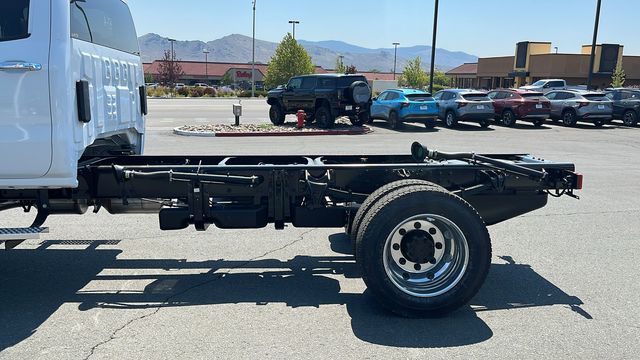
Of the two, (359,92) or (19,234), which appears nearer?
(19,234)

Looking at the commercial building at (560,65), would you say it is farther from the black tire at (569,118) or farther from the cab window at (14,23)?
the cab window at (14,23)

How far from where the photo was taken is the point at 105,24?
15.5ft

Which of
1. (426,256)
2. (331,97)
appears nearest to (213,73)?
(331,97)

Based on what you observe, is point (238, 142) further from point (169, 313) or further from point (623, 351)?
point (623, 351)

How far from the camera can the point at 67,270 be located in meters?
5.03

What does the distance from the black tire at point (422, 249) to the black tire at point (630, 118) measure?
2307 centimetres

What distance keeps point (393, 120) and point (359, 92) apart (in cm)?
196

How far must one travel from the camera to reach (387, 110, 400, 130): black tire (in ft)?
67.6

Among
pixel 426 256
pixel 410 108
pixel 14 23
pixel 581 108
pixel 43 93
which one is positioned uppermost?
pixel 14 23

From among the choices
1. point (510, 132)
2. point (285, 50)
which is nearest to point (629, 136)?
point (510, 132)

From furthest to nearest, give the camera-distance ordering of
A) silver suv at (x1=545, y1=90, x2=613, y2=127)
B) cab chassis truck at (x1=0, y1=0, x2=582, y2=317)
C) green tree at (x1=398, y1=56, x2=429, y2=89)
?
green tree at (x1=398, y1=56, x2=429, y2=89) < silver suv at (x1=545, y1=90, x2=613, y2=127) < cab chassis truck at (x1=0, y1=0, x2=582, y2=317)

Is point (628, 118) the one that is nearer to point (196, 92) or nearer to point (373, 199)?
point (373, 199)

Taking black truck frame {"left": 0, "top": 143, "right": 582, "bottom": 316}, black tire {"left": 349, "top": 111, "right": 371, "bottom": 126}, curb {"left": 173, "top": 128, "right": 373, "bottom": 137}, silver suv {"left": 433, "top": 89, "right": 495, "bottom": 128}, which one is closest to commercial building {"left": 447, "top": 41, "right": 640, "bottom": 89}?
silver suv {"left": 433, "top": 89, "right": 495, "bottom": 128}

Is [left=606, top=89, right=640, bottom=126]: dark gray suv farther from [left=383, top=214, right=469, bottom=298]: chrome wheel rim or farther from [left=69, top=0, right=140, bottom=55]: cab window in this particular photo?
[left=69, top=0, right=140, bottom=55]: cab window
